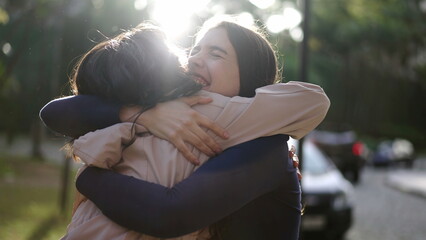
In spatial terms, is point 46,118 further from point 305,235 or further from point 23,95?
point 23,95

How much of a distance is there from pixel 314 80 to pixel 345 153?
23.2 metres

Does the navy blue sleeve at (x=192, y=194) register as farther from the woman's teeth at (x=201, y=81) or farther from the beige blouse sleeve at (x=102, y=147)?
the woman's teeth at (x=201, y=81)

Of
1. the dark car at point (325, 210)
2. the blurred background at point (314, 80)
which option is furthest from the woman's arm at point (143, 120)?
the dark car at point (325, 210)

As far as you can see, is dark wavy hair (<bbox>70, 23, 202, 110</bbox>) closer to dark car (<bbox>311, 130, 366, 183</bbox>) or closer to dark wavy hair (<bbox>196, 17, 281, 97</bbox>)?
dark wavy hair (<bbox>196, 17, 281, 97</bbox>)

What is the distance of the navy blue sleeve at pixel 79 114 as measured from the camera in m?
2.15

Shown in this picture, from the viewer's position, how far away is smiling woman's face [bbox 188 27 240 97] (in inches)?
89.4

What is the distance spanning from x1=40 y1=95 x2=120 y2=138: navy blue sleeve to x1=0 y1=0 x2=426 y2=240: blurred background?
1.01ft

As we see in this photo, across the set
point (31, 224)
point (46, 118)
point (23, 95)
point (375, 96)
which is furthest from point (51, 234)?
point (375, 96)

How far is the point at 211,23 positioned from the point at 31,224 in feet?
26.1

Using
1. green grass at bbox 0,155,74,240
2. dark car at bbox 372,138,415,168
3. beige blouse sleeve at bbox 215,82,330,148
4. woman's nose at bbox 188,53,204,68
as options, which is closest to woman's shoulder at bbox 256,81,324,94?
beige blouse sleeve at bbox 215,82,330,148

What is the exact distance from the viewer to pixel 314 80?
45875 mm

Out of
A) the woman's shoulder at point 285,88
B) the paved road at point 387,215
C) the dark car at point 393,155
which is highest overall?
the woman's shoulder at point 285,88

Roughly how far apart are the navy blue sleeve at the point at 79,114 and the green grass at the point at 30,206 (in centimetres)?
515

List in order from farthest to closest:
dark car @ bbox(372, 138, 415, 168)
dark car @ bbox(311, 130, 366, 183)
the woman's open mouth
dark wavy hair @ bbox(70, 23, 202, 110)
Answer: dark car @ bbox(372, 138, 415, 168), dark car @ bbox(311, 130, 366, 183), the woman's open mouth, dark wavy hair @ bbox(70, 23, 202, 110)
